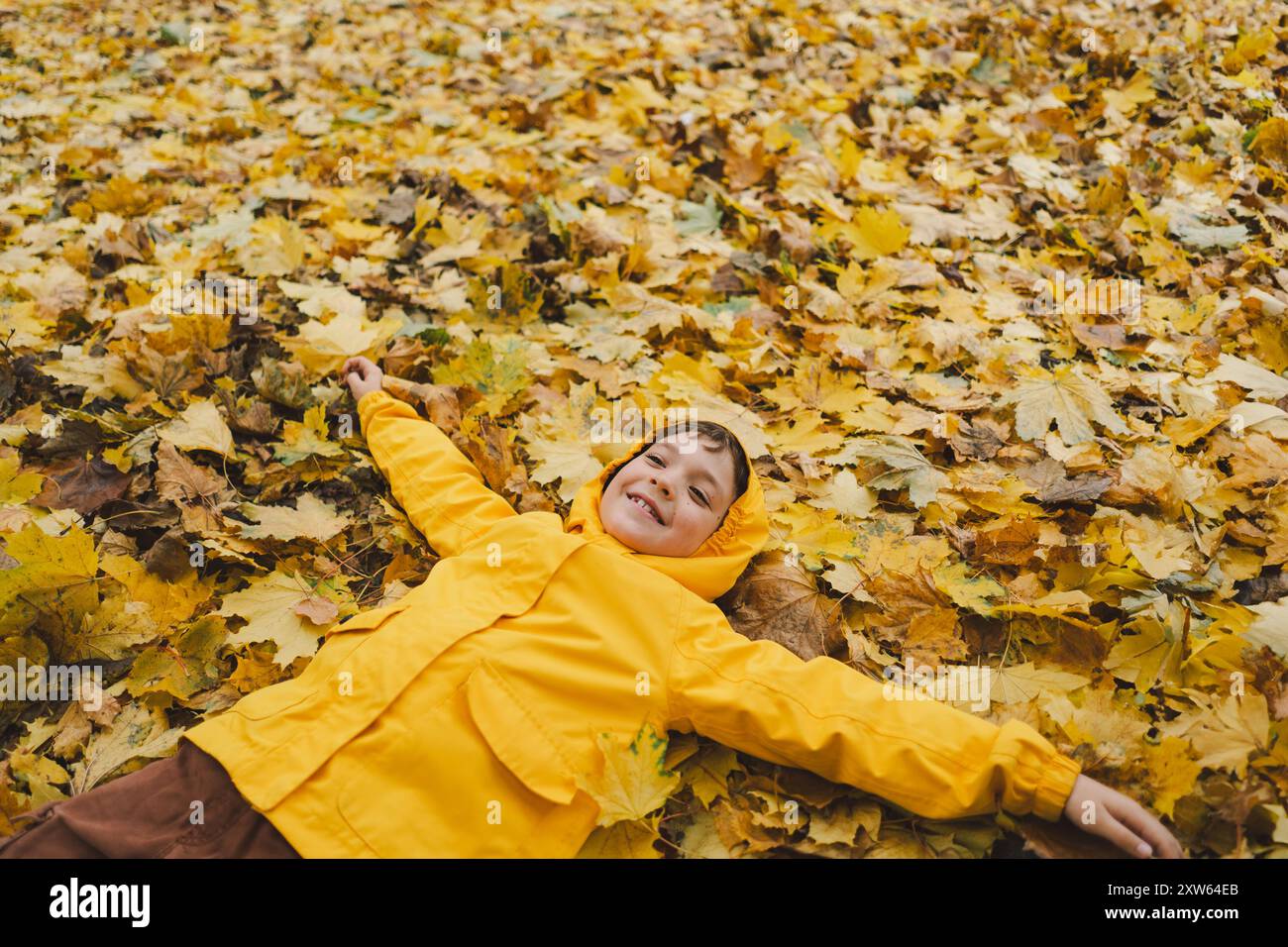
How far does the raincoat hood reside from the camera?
2045mm

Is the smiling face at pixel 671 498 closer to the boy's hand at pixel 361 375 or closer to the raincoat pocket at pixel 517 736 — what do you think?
the raincoat pocket at pixel 517 736

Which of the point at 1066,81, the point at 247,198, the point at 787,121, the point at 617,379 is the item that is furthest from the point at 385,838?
the point at 1066,81

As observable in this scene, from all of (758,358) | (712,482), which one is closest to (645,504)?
(712,482)

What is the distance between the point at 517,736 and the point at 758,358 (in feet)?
5.47

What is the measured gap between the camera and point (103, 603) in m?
2.05

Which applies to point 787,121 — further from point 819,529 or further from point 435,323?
point 819,529

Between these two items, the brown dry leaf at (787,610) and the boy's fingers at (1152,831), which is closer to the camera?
the boy's fingers at (1152,831)

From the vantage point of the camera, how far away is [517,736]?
171cm

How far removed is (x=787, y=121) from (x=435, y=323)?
8.05ft

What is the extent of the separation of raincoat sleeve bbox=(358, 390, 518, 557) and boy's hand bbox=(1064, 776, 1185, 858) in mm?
1494

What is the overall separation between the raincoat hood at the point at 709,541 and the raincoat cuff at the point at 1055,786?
83 centimetres

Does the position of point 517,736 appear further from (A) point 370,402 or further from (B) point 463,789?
(A) point 370,402

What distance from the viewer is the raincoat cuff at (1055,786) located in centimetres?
155

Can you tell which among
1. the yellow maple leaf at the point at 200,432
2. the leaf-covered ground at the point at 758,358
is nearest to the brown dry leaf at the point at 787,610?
the leaf-covered ground at the point at 758,358
